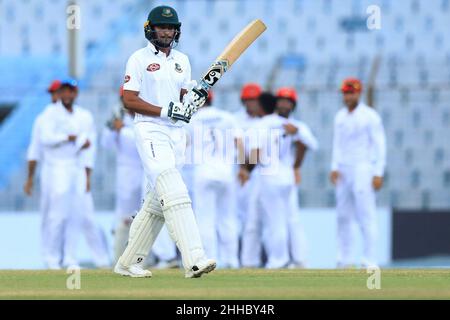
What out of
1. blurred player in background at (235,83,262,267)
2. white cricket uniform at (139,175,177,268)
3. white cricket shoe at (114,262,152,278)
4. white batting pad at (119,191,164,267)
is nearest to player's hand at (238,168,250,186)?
blurred player in background at (235,83,262,267)

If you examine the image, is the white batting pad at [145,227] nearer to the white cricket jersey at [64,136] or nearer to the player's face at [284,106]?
the white cricket jersey at [64,136]

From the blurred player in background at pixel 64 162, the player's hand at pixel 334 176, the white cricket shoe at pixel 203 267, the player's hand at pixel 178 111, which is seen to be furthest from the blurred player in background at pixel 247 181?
the white cricket shoe at pixel 203 267

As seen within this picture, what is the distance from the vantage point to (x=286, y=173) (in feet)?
38.9

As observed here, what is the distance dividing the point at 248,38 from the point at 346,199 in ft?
14.4

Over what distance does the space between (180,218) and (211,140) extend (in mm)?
4465

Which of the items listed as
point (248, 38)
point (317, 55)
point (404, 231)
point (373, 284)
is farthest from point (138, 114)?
point (317, 55)

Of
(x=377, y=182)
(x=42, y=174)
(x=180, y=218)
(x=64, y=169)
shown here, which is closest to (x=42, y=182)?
(x=42, y=174)

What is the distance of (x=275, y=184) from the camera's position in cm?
1185

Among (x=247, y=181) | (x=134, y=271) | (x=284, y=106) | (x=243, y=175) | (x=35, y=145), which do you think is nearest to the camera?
(x=134, y=271)

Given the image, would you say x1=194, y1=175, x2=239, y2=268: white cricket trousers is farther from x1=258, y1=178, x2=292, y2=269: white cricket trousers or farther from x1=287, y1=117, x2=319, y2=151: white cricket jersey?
x1=287, y1=117, x2=319, y2=151: white cricket jersey

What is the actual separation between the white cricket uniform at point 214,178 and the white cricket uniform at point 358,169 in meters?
1.08

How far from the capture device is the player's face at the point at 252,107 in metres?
12.6

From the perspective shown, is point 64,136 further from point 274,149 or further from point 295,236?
point 295,236
